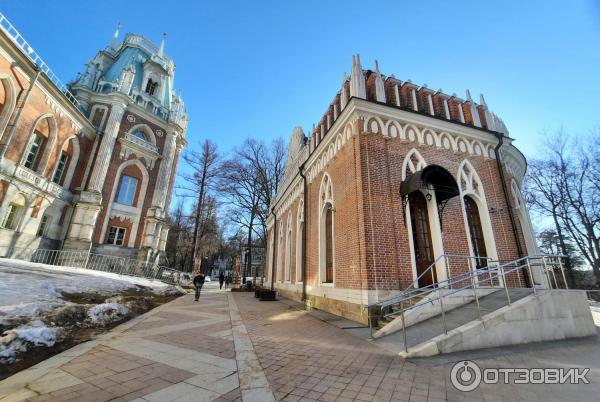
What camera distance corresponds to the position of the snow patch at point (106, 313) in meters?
6.20

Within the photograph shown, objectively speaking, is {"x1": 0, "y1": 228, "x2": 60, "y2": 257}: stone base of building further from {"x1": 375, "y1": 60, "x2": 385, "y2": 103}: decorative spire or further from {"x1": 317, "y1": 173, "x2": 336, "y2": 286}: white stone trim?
{"x1": 375, "y1": 60, "x2": 385, "y2": 103}: decorative spire

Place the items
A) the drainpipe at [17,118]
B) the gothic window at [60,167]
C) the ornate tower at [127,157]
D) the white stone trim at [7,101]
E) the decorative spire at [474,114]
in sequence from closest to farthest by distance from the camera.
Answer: the decorative spire at [474,114], the drainpipe at [17,118], the white stone trim at [7,101], the gothic window at [60,167], the ornate tower at [127,157]

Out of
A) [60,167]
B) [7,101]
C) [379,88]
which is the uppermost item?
[7,101]

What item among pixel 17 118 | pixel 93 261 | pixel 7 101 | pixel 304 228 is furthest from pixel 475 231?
pixel 7 101

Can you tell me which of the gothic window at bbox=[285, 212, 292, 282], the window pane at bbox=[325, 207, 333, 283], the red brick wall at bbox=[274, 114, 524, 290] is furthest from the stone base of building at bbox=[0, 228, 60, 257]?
the window pane at bbox=[325, 207, 333, 283]

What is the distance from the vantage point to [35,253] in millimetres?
15945

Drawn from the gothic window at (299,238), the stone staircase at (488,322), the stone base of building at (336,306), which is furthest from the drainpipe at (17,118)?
the stone staircase at (488,322)

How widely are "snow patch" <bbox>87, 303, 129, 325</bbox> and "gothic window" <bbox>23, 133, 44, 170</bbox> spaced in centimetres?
1572

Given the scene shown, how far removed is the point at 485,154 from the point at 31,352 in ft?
45.0

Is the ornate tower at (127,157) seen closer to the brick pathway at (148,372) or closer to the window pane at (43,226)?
the window pane at (43,226)

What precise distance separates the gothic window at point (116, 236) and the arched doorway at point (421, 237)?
2249cm

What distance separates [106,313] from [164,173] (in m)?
20.1

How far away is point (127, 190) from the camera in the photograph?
73.2ft

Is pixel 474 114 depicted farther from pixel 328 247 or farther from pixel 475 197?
pixel 328 247
